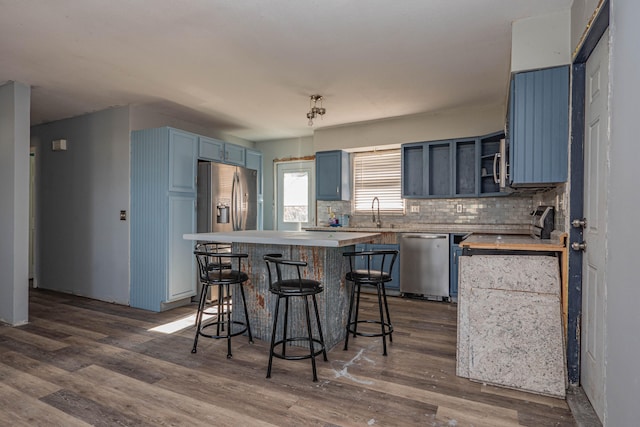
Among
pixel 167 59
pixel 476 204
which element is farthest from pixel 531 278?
pixel 167 59

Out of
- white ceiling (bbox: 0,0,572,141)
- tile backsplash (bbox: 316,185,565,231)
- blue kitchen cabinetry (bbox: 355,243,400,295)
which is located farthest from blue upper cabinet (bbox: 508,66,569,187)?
blue kitchen cabinetry (bbox: 355,243,400,295)

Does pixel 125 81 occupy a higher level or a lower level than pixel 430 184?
higher

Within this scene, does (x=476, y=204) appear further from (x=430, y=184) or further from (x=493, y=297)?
(x=493, y=297)

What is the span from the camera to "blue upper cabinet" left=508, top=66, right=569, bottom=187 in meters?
2.59

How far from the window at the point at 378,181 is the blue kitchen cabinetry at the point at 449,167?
0.34m

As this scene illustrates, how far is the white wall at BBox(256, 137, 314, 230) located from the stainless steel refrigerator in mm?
1563

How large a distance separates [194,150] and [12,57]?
1.96m

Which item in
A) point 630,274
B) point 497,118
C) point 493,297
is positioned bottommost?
point 493,297

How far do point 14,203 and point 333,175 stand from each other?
13.3 feet

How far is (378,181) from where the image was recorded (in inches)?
237

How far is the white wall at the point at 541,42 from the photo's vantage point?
103 inches

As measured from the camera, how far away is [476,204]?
5.22 m

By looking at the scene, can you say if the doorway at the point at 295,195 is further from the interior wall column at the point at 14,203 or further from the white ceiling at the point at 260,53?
the interior wall column at the point at 14,203

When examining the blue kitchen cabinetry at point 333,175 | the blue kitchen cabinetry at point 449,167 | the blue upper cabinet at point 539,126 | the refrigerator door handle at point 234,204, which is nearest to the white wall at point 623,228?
the blue upper cabinet at point 539,126
